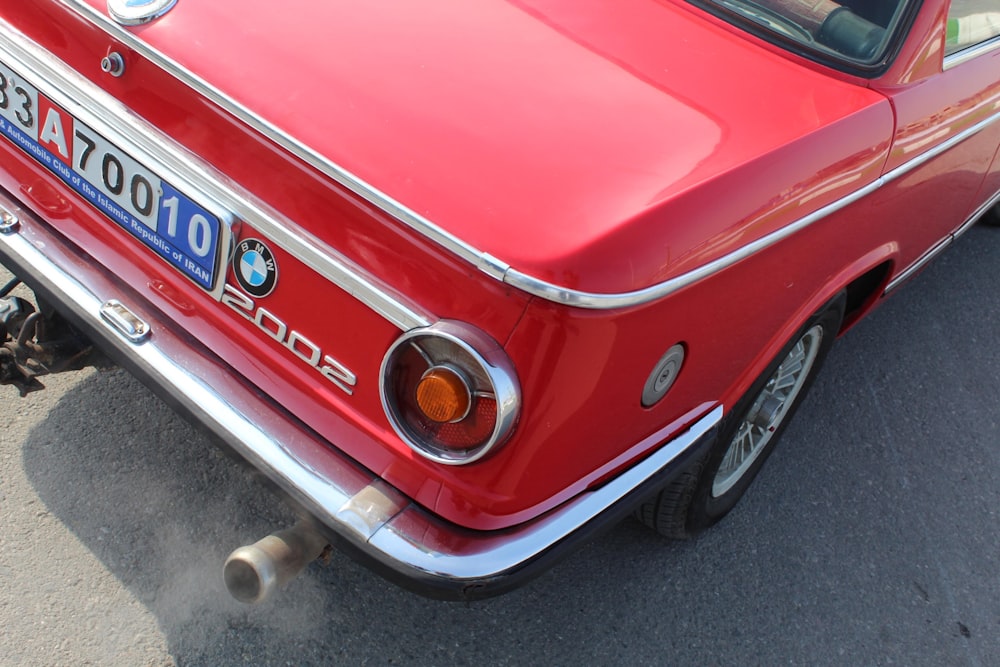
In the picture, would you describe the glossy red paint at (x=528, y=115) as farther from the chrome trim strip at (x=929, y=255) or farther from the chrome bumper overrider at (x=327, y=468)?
the chrome trim strip at (x=929, y=255)

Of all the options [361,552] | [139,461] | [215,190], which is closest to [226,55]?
[215,190]

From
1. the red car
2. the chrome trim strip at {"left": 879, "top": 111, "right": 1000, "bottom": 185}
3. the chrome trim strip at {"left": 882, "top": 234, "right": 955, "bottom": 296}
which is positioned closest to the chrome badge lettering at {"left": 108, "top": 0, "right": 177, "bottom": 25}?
the red car

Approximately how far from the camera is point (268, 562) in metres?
1.73

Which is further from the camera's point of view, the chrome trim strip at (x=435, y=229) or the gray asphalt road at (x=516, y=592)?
the gray asphalt road at (x=516, y=592)

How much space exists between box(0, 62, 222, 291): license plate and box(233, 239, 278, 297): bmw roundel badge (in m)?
0.05

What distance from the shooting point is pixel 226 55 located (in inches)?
68.9

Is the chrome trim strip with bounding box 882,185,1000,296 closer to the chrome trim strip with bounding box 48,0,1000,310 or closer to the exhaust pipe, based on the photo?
the chrome trim strip with bounding box 48,0,1000,310

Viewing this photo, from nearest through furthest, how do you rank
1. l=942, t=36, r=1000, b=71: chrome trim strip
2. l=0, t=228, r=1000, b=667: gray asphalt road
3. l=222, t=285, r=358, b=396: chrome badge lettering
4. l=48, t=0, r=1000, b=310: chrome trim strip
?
l=48, t=0, r=1000, b=310: chrome trim strip
l=222, t=285, r=358, b=396: chrome badge lettering
l=0, t=228, r=1000, b=667: gray asphalt road
l=942, t=36, r=1000, b=71: chrome trim strip

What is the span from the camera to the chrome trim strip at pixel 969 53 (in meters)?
2.47

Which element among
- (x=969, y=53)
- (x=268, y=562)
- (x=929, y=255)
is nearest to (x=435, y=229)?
(x=268, y=562)

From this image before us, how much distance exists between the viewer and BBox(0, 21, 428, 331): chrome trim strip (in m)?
1.64

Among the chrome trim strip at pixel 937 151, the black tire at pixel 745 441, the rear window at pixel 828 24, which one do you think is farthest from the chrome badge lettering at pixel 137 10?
the chrome trim strip at pixel 937 151

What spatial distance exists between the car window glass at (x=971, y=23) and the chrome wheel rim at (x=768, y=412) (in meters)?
0.85

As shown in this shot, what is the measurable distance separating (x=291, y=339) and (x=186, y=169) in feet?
1.26
